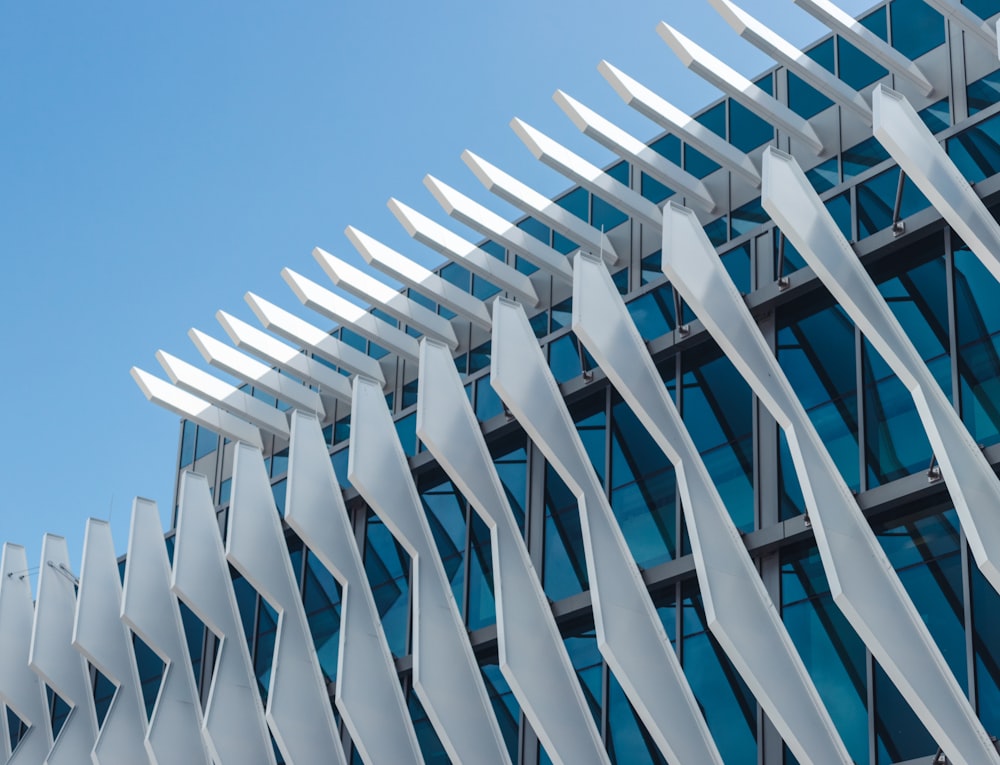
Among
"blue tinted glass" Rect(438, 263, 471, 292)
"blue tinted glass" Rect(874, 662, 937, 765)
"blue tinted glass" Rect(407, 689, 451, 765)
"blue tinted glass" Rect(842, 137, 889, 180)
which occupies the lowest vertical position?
"blue tinted glass" Rect(874, 662, 937, 765)

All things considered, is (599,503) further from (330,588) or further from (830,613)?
(330,588)

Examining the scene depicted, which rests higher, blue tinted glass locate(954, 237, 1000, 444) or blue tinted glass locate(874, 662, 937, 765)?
blue tinted glass locate(954, 237, 1000, 444)

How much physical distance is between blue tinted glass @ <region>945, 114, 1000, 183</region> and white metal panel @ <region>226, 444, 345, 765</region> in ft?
35.6

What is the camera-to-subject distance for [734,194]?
24.1m

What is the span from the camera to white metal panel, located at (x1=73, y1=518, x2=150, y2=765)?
78.1ft

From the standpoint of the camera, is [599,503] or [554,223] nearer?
[599,503]

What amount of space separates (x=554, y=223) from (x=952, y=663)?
10.3 m

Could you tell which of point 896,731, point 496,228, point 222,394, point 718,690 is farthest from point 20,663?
point 896,731

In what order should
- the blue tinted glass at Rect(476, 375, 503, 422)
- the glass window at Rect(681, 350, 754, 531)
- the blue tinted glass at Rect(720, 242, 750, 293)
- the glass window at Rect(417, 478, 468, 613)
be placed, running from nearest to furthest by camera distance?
1. the glass window at Rect(681, 350, 754, 531)
2. the blue tinted glass at Rect(720, 242, 750, 293)
3. the glass window at Rect(417, 478, 468, 613)
4. the blue tinted glass at Rect(476, 375, 503, 422)

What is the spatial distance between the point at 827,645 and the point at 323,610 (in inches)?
355

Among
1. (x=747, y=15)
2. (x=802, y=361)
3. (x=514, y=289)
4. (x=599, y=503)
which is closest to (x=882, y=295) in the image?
(x=802, y=361)

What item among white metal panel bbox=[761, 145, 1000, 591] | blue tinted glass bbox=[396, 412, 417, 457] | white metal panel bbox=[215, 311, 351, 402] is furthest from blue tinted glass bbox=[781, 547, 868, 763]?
white metal panel bbox=[215, 311, 351, 402]

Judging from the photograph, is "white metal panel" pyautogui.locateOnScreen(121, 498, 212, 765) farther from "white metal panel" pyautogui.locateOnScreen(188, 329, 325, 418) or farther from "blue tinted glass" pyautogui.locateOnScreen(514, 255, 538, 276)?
"blue tinted glass" pyautogui.locateOnScreen(514, 255, 538, 276)

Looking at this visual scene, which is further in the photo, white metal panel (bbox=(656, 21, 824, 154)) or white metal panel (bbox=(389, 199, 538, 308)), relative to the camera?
white metal panel (bbox=(389, 199, 538, 308))
